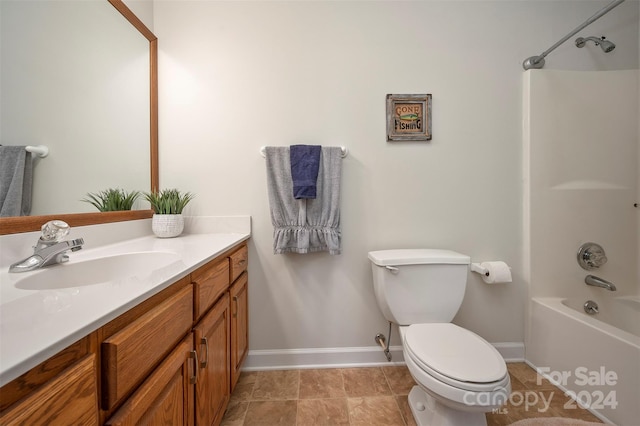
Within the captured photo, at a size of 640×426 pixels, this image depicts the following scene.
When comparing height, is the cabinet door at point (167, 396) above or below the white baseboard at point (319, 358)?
above

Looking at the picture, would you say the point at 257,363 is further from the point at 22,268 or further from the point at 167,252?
the point at 22,268

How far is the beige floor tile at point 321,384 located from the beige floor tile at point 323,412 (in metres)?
0.03

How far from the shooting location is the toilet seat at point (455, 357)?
0.77m

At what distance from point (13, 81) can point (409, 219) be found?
1.76 m

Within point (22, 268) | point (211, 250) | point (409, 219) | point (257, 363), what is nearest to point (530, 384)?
point (409, 219)

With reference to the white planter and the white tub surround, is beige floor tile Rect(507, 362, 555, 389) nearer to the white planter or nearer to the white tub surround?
the white tub surround

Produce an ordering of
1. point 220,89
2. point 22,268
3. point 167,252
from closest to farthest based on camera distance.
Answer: point 22,268 < point 167,252 < point 220,89

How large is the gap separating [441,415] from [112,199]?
5.76 ft

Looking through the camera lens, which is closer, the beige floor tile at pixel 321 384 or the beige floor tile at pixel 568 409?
the beige floor tile at pixel 568 409

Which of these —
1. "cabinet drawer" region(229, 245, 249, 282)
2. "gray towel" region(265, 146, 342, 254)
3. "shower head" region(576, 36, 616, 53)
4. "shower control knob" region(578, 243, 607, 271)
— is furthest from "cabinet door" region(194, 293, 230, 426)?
"shower head" region(576, 36, 616, 53)

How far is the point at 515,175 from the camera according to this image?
1402 millimetres

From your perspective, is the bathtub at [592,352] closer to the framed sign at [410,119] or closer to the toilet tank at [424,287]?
the toilet tank at [424,287]

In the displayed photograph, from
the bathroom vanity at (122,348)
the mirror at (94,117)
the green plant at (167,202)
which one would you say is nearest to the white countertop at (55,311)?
the bathroom vanity at (122,348)

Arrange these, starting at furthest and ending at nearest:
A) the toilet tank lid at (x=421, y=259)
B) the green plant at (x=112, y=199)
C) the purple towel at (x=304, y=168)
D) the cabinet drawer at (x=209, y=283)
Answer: the purple towel at (x=304, y=168)
the toilet tank lid at (x=421, y=259)
the green plant at (x=112, y=199)
the cabinet drawer at (x=209, y=283)
